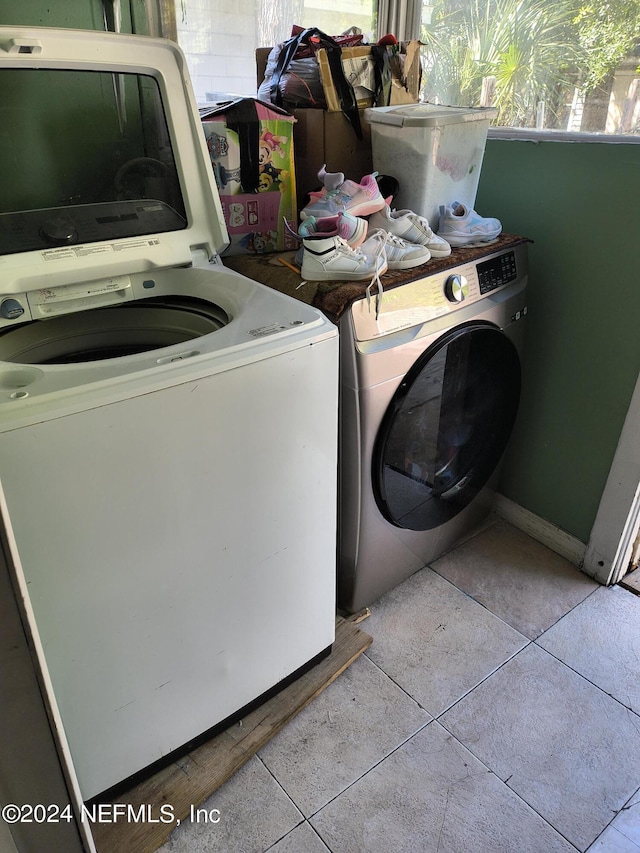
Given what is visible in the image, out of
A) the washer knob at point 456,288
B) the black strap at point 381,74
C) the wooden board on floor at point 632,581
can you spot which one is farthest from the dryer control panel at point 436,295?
the wooden board on floor at point 632,581

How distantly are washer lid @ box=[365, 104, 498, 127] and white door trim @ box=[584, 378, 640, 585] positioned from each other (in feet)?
2.70

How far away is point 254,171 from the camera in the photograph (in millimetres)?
1511

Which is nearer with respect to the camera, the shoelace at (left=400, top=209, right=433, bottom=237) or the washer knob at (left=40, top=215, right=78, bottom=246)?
the washer knob at (left=40, top=215, right=78, bottom=246)

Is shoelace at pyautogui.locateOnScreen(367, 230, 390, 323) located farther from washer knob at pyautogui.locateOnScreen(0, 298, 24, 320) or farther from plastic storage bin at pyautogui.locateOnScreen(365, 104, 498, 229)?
washer knob at pyautogui.locateOnScreen(0, 298, 24, 320)

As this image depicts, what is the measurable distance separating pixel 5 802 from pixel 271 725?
672 millimetres

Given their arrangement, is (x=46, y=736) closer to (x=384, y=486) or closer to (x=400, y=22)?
(x=384, y=486)

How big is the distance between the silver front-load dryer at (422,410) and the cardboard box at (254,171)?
1.47ft

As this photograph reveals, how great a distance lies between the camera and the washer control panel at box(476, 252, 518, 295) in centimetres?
155

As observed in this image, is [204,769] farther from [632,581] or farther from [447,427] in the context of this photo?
[632,581]

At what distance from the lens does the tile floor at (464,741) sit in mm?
1223

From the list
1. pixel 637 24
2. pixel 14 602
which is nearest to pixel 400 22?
pixel 637 24

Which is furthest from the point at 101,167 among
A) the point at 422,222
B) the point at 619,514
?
the point at 619,514

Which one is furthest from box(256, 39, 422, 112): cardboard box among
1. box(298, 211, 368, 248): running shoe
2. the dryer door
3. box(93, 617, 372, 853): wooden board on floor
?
box(93, 617, 372, 853): wooden board on floor

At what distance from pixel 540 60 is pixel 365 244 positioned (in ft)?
3.07
